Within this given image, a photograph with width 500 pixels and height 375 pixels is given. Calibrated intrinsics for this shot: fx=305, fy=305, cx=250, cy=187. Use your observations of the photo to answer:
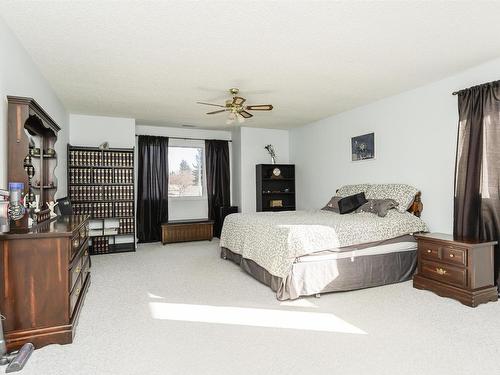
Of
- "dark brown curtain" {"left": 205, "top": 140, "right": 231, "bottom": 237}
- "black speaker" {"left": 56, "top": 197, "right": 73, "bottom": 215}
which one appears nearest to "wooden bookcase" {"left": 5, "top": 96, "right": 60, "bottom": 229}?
"black speaker" {"left": 56, "top": 197, "right": 73, "bottom": 215}

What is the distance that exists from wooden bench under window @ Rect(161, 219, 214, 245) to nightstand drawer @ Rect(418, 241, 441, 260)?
411 centimetres

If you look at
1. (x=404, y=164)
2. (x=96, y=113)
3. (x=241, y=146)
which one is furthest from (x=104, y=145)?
(x=404, y=164)

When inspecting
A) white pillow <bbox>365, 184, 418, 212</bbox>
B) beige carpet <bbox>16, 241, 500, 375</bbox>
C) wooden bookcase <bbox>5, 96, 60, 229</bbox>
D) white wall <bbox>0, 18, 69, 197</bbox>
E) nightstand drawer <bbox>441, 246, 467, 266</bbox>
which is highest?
white wall <bbox>0, 18, 69, 197</bbox>

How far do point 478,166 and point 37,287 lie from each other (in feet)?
14.2

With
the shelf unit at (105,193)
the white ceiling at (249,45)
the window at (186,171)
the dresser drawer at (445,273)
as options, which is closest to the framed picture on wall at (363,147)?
the white ceiling at (249,45)

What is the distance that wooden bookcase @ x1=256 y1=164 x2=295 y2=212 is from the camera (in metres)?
6.68

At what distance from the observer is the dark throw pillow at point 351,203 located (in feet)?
15.0

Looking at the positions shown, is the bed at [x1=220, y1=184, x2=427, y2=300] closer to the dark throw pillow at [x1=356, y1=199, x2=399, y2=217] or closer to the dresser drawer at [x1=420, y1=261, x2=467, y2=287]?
the dark throw pillow at [x1=356, y1=199, x2=399, y2=217]

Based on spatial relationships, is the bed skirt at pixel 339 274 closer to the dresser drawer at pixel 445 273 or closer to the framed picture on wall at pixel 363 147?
the dresser drawer at pixel 445 273

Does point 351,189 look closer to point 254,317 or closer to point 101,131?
point 254,317

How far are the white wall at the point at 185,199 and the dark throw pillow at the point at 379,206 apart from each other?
12.1 ft

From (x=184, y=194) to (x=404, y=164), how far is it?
4497 mm

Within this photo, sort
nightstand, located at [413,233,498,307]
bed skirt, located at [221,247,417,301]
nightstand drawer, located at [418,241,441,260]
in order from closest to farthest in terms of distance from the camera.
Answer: nightstand, located at [413,233,498,307], bed skirt, located at [221,247,417,301], nightstand drawer, located at [418,241,441,260]

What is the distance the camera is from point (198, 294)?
10.8ft
